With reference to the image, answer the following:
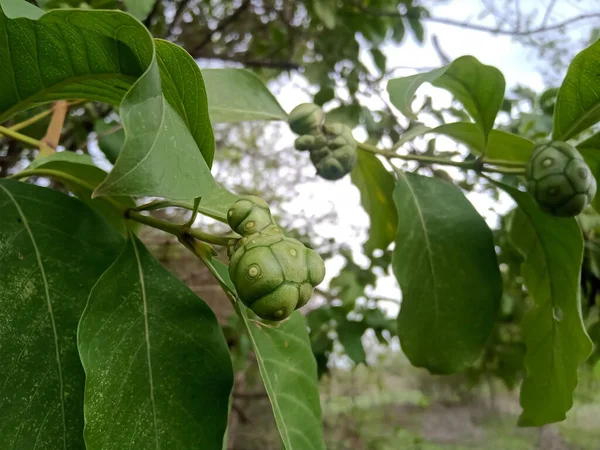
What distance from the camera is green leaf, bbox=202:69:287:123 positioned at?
98 cm

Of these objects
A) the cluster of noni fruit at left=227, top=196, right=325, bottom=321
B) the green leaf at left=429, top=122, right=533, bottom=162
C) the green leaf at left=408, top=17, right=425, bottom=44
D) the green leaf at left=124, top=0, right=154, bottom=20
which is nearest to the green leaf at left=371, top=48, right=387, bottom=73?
the green leaf at left=408, top=17, right=425, bottom=44

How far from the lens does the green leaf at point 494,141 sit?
0.95 m

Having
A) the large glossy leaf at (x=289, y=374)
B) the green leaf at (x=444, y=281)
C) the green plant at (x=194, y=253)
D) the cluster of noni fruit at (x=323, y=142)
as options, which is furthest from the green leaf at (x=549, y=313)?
the large glossy leaf at (x=289, y=374)

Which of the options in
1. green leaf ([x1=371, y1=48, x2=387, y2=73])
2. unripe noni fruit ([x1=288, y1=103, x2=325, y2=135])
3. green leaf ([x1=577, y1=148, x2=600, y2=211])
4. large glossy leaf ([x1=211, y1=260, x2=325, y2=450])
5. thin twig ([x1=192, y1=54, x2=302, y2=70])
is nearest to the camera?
large glossy leaf ([x1=211, y1=260, x2=325, y2=450])

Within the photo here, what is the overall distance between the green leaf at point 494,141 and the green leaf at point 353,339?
85 centimetres

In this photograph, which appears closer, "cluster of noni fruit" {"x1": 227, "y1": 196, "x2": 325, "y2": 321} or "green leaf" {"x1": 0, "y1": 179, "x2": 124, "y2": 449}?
"cluster of noni fruit" {"x1": 227, "y1": 196, "x2": 325, "y2": 321}

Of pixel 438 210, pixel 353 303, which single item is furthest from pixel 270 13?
pixel 438 210

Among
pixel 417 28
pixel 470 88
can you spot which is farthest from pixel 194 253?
pixel 417 28

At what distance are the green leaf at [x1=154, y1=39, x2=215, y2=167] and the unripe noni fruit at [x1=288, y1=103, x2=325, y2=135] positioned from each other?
449 mm

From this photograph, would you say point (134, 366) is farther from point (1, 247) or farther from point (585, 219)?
point (585, 219)

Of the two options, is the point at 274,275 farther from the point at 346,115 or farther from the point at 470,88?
the point at 346,115

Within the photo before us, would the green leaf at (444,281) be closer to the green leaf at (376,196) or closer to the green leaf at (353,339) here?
the green leaf at (376,196)

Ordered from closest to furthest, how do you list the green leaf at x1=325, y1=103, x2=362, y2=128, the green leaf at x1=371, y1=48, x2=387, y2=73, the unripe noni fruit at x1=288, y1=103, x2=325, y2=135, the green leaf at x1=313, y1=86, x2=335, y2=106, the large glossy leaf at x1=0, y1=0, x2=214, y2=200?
the large glossy leaf at x1=0, y1=0, x2=214, y2=200, the unripe noni fruit at x1=288, y1=103, x2=325, y2=135, the green leaf at x1=325, y1=103, x2=362, y2=128, the green leaf at x1=313, y1=86, x2=335, y2=106, the green leaf at x1=371, y1=48, x2=387, y2=73

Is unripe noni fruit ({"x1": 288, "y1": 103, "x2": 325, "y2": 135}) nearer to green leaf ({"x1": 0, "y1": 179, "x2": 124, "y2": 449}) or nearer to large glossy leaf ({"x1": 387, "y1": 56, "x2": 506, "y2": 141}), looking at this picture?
large glossy leaf ({"x1": 387, "y1": 56, "x2": 506, "y2": 141})
